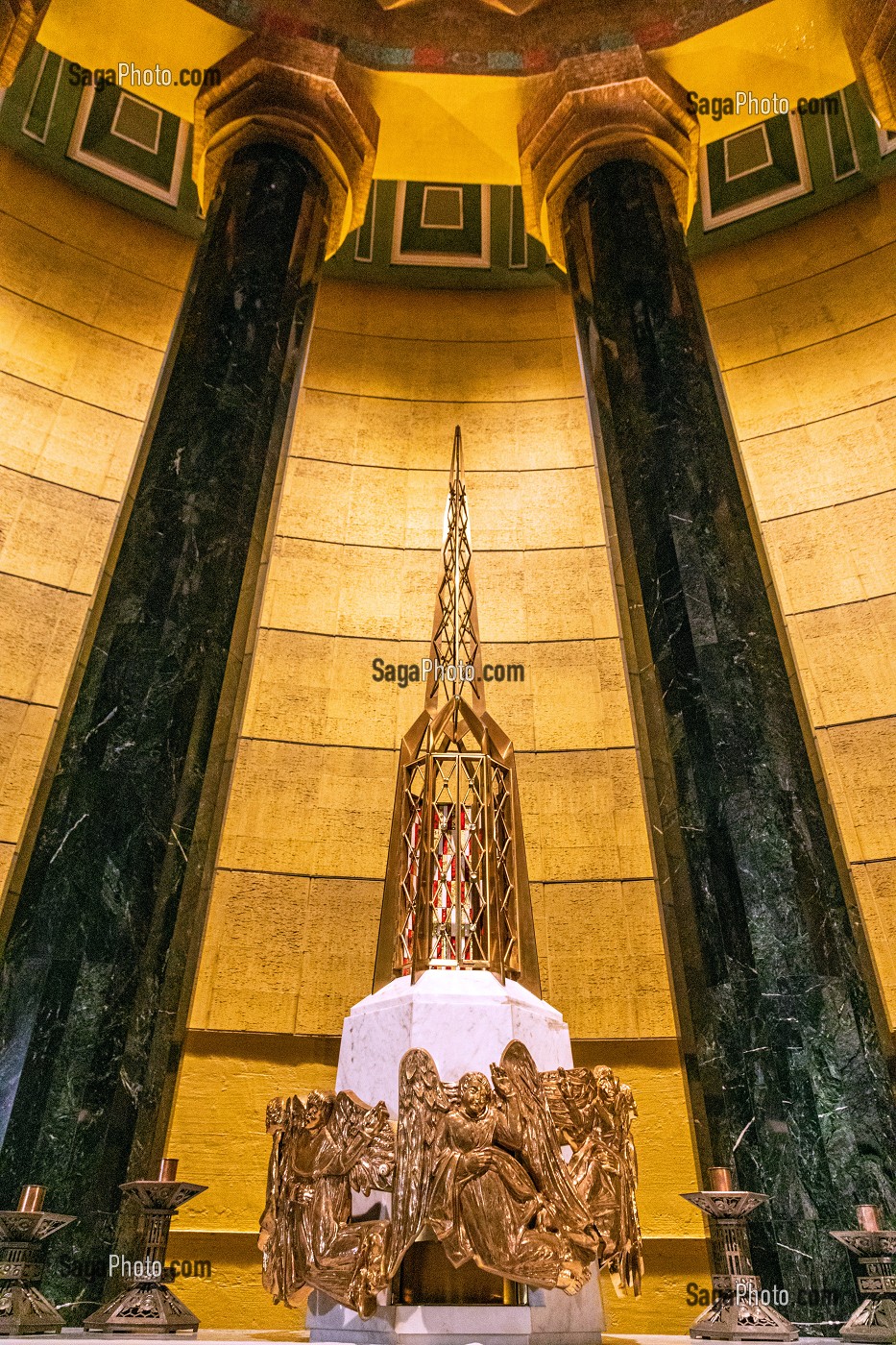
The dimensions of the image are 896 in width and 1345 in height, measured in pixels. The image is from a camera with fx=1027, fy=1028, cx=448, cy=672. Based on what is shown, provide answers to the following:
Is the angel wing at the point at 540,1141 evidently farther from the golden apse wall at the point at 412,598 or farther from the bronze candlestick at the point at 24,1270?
the golden apse wall at the point at 412,598

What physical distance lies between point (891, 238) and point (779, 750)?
19.3ft

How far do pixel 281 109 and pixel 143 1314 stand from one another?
23.4 feet

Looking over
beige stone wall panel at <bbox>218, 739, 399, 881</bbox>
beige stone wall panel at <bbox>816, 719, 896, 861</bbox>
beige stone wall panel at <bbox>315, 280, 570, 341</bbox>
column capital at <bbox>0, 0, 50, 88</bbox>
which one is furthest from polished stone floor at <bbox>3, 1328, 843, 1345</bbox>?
beige stone wall panel at <bbox>315, 280, 570, 341</bbox>

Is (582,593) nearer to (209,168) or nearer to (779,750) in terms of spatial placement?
(779,750)

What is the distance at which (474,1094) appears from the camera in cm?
286

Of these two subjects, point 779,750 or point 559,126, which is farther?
point 559,126

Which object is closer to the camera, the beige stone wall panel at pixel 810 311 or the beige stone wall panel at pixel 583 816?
the beige stone wall panel at pixel 583 816

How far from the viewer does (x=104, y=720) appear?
4820 millimetres

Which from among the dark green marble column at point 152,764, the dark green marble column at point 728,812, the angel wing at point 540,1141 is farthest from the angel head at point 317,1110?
the dark green marble column at point 728,812

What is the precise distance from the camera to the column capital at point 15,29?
6441mm

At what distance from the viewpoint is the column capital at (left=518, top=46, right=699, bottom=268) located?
23.7ft

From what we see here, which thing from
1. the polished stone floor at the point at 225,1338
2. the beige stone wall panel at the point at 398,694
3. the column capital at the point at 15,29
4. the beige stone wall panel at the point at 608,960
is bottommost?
the polished stone floor at the point at 225,1338

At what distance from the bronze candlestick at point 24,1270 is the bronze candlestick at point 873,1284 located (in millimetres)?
2395

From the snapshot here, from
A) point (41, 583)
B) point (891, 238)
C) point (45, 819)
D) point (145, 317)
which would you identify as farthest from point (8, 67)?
point (891, 238)
